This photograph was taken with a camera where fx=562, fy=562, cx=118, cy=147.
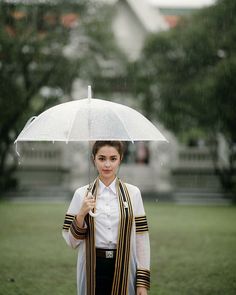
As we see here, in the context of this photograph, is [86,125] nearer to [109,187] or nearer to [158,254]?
[109,187]

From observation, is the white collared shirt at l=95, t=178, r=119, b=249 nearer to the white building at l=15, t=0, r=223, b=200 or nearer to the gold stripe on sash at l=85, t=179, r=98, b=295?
the gold stripe on sash at l=85, t=179, r=98, b=295

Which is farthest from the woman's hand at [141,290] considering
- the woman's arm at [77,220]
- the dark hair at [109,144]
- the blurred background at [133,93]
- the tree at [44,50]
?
the tree at [44,50]

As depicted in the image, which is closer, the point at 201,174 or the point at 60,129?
the point at 60,129

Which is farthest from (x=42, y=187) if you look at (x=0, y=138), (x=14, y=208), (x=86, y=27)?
(x=86, y=27)

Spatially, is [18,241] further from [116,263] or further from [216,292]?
[116,263]

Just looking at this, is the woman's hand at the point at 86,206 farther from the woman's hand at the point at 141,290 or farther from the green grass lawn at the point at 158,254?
the green grass lawn at the point at 158,254

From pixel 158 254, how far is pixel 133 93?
10781 mm

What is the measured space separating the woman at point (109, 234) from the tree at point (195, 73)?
13.1 metres

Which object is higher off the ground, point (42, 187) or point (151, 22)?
point (151, 22)

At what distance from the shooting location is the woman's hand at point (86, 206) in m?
3.40

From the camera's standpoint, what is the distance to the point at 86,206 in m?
3.41

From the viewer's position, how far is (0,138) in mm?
18875

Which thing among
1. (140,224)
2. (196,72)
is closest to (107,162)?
(140,224)

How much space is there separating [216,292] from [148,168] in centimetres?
1560
